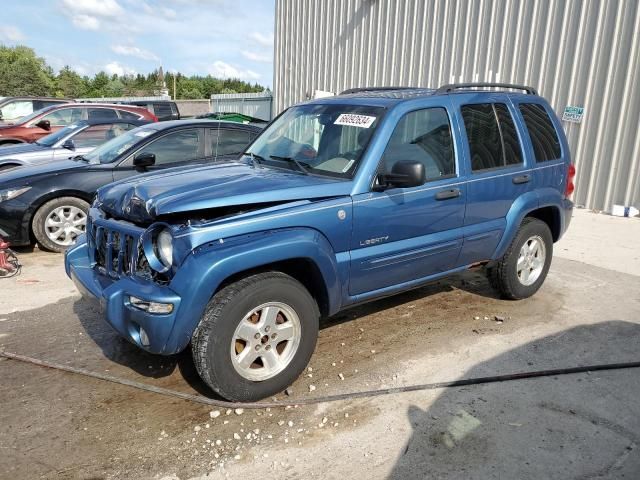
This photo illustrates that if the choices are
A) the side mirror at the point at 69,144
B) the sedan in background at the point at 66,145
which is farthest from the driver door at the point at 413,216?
the side mirror at the point at 69,144

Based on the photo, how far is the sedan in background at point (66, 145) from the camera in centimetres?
796

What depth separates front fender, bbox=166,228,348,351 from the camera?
9.77ft

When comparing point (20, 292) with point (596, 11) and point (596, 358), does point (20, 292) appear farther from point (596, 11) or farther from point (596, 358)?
point (596, 11)

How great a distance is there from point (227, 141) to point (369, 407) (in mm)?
4929

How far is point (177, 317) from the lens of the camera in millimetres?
2986

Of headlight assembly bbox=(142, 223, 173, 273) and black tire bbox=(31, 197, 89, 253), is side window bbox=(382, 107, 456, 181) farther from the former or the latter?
black tire bbox=(31, 197, 89, 253)

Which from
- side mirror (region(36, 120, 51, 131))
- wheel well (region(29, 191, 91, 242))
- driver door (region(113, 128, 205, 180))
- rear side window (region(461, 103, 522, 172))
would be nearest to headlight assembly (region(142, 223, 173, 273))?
rear side window (region(461, 103, 522, 172))

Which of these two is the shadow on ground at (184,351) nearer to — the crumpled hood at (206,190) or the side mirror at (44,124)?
the crumpled hood at (206,190)

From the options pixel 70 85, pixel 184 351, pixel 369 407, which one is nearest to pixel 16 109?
pixel 184 351

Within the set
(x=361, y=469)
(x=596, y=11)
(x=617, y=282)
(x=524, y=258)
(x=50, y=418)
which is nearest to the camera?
(x=361, y=469)

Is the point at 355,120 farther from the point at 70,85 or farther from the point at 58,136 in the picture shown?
the point at 70,85

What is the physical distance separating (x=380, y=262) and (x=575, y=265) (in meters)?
3.92

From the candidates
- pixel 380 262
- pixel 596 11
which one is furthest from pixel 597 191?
pixel 380 262

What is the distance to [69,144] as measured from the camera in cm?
821
